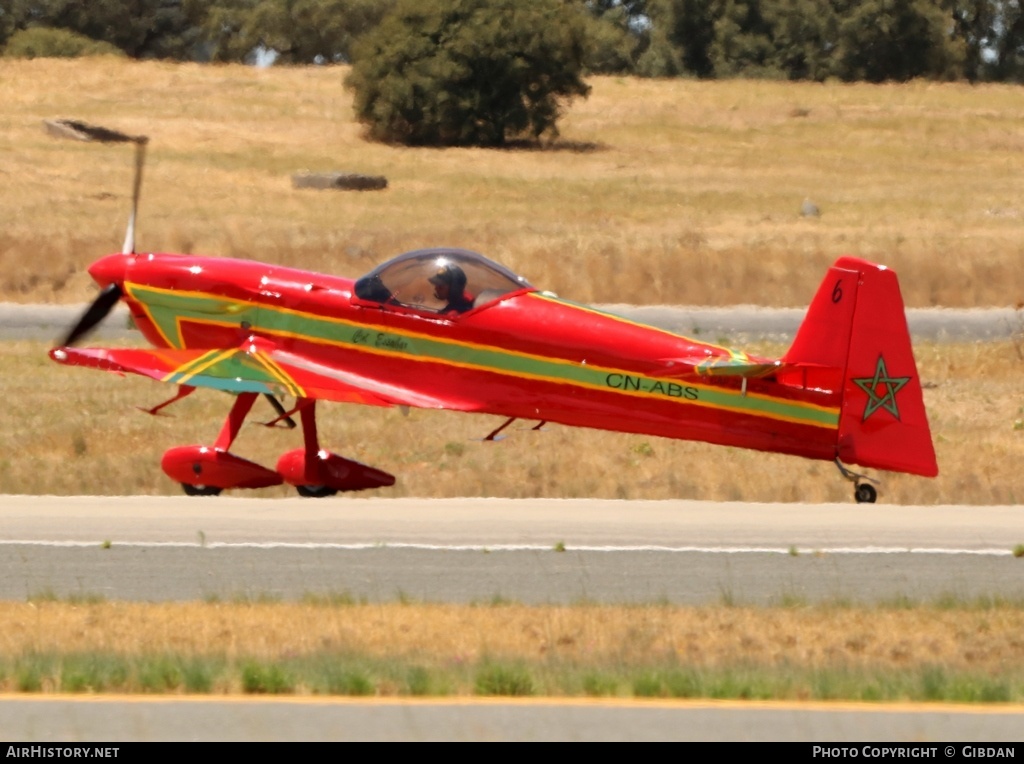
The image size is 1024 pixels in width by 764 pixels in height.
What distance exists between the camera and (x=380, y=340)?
14.5 metres

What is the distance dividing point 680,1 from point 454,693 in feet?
300

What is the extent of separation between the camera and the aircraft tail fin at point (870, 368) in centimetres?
1313

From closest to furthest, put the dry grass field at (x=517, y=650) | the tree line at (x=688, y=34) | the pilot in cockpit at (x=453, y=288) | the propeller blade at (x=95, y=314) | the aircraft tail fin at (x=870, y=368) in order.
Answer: the dry grass field at (x=517, y=650) < the aircraft tail fin at (x=870, y=368) < the pilot in cockpit at (x=453, y=288) < the propeller blade at (x=95, y=314) < the tree line at (x=688, y=34)

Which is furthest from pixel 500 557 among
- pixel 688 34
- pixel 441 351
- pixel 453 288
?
pixel 688 34

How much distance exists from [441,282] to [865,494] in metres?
3.91

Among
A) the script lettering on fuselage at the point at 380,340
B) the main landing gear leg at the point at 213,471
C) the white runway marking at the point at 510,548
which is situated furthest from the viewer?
the main landing gear leg at the point at 213,471

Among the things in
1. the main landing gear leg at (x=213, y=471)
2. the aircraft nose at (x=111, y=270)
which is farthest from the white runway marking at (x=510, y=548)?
the aircraft nose at (x=111, y=270)

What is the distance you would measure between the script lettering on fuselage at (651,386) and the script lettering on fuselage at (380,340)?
71.7 inches

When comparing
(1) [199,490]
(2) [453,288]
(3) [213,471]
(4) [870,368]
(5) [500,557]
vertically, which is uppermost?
(2) [453,288]

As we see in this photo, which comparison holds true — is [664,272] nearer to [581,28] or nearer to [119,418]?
[119,418]

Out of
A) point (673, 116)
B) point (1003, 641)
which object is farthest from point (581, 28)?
point (1003, 641)

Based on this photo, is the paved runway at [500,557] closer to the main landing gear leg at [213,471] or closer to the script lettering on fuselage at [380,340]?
the main landing gear leg at [213,471]

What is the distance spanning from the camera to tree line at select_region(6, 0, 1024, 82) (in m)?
87.8

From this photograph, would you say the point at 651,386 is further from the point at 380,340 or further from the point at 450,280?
the point at 380,340
